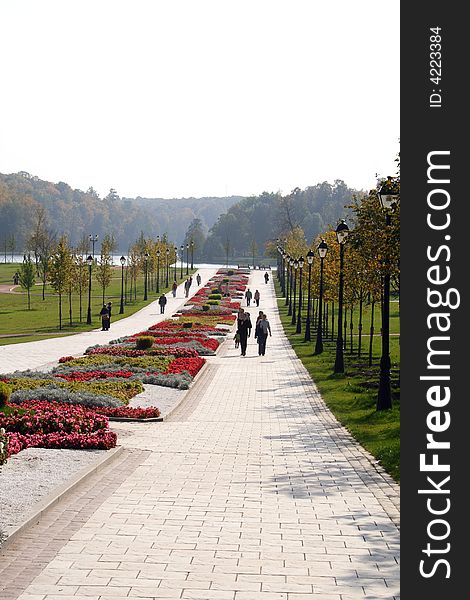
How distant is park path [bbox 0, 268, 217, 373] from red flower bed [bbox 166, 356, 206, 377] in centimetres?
419

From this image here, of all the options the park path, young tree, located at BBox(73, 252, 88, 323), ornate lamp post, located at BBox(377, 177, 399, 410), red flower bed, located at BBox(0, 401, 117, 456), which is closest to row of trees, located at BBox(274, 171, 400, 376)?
ornate lamp post, located at BBox(377, 177, 399, 410)

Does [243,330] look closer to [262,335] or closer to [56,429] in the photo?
[262,335]

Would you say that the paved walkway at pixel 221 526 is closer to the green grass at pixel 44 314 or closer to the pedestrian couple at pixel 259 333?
the pedestrian couple at pixel 259 333

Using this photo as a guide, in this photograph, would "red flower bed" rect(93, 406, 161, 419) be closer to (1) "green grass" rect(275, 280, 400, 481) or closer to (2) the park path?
(1) "green grass" rect(275, 280, 400, 481)

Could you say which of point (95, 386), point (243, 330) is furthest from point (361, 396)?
point (243, 330)

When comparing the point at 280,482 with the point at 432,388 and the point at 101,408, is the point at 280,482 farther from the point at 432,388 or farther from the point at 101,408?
the point at 101,408

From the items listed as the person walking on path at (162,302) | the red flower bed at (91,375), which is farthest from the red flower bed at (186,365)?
the person walking on path at (162,302)

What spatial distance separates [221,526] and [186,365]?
17.8 m

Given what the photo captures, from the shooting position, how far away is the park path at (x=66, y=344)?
1182 inches

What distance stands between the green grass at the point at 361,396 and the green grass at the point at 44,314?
1257 centimetres

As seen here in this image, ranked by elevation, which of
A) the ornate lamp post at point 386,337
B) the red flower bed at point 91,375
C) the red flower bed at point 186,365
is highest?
the ornate lamp post at point 386,337

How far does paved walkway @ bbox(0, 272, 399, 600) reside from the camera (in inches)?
308

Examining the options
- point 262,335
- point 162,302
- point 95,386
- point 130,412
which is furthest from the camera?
point 162,302

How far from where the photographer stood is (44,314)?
2215 inches
